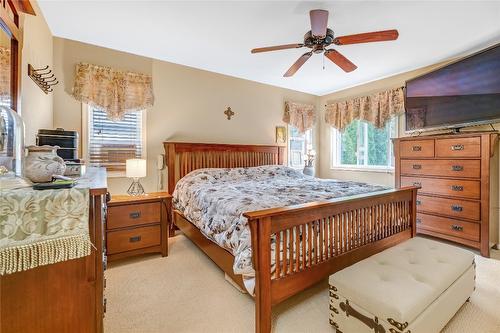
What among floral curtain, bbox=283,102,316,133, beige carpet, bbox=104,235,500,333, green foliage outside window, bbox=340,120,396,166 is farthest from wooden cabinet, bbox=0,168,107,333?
green foliage outside window, bbox=340,120,396,166

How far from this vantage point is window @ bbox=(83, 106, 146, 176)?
124 inches

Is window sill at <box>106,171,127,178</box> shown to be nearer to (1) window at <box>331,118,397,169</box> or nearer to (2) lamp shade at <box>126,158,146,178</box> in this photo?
(2) lamp shade at <box>126,158,146,178</box>

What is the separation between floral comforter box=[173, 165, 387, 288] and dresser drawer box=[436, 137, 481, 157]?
1119mm

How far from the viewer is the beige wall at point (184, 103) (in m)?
3.02

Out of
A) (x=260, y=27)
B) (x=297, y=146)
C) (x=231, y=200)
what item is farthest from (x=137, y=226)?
(x=297, y=146)

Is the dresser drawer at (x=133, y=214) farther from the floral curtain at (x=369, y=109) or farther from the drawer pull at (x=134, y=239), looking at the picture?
the floral curtain at (x=369, y=109)

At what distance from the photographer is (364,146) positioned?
4750 mm

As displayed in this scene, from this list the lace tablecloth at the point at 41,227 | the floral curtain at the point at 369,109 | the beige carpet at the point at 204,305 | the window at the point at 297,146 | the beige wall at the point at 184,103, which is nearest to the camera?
the lace tablecloth at the point at 41,227

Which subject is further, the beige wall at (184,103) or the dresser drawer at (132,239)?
the beige wall at (184,103)

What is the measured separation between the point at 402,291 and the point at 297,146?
4105mm

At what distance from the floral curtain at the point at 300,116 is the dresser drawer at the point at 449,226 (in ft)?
8.81

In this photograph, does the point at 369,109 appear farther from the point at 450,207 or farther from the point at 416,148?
the point at 450,207

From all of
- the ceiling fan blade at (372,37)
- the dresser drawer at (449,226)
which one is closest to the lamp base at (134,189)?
the ceiling fan blade at (372,37)

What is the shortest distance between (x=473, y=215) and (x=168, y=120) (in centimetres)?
421
